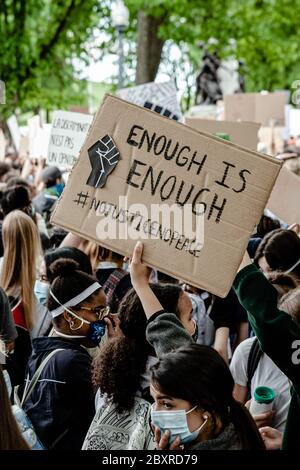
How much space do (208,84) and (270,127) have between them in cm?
1398

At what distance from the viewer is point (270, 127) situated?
12938mm

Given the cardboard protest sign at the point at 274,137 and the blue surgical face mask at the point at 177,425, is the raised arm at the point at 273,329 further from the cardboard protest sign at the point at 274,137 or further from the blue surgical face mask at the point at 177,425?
the cardboard protest sign at the point at 274,137

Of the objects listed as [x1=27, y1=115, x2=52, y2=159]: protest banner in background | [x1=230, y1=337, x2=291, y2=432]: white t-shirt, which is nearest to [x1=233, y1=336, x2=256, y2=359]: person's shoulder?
[x1=230, y1=337, x2=291, y2=432]: white t-shirt

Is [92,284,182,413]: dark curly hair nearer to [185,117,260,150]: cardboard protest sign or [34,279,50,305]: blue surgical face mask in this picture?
[34,279,50,305]: blue surgical face mask

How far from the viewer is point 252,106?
13.0 meters

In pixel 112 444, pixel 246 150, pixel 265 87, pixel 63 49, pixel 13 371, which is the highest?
pixel 246 150

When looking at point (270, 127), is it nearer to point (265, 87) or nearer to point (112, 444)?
point (112, 444)

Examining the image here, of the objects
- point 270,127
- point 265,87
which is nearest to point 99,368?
point 270,127

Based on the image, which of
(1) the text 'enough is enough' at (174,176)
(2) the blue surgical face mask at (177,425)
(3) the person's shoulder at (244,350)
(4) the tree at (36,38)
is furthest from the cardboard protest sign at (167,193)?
(4) the tree at (36,38)

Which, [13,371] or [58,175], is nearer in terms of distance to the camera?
[13,371]

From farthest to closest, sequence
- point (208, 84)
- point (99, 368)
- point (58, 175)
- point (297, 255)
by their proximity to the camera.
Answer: point (208, 84), point (58, 175), point (297, 255), point (99, 368)

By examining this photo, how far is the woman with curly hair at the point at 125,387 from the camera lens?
2.94m

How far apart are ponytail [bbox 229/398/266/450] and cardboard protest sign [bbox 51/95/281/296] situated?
472mm

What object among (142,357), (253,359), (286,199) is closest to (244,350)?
(253,359)
